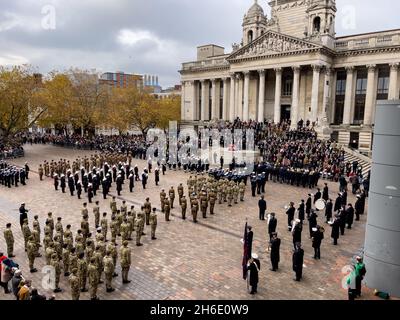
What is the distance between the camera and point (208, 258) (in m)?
11.2

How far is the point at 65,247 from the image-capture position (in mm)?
10305

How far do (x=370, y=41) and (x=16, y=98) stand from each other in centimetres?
3891

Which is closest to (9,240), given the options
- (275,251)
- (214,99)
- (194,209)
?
(194,209)

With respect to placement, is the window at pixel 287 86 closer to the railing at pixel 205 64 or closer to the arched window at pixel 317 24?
the arched window at pixel 317 24

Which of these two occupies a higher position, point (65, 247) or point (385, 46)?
point (385, 46)

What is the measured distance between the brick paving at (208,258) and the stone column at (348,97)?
2485cm

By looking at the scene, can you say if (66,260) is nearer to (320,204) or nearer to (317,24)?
(320,204)

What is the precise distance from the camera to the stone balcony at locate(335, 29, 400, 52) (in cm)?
3466

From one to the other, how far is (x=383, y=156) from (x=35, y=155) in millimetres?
35973

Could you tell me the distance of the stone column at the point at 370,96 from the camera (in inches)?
1437
